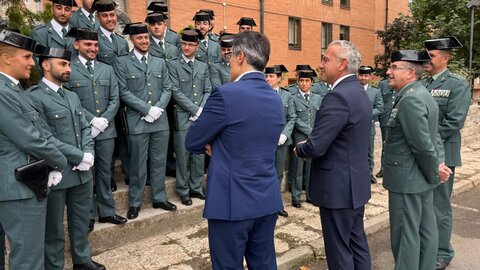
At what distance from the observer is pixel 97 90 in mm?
4117

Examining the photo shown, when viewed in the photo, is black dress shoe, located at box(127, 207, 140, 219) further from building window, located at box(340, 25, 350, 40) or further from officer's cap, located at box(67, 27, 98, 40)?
building window, located at box(340, 25, 350, 40)

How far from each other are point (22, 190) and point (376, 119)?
21.8ft

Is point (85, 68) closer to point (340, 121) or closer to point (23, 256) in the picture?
point (23, 256)

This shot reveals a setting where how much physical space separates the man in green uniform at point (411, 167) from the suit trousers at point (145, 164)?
2597 mm

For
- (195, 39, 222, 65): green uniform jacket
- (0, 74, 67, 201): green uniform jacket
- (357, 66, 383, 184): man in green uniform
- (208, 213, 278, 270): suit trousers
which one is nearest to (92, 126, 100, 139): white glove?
(0, 74, 67, 201): green uniform jacket

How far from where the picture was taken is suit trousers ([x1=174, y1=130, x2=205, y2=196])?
4844 millimetres

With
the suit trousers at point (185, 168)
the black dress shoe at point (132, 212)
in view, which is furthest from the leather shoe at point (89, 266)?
the suit trousers at point (185, 168)

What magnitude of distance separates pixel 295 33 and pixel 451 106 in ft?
59.8

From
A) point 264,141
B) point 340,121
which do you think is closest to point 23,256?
point 264,141

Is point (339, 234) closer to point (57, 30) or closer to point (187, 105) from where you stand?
point (187, 105)

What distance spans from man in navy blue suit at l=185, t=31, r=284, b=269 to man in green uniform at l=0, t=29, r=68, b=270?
118cm

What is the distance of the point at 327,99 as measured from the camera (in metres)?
2.90

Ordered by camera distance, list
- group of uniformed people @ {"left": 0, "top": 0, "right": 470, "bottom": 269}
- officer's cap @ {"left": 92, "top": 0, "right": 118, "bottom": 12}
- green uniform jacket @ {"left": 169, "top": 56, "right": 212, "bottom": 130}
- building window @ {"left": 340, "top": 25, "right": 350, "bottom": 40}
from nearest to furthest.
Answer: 1. group of uniformed people @ {"left": 0, "top": 0, "right": 470, "bottom": 269}
2. officer's cap @ {"left": 92, "top": 0, "right": 118, "bottom": 12}
3. green uniform jacket @ {"left": 169, "top": 56, "right": 212, "bottom": 130}
4. building window @ {"left": 340, "top": 25, "right": 350, "bottom": 40}

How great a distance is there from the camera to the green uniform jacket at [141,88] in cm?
441
